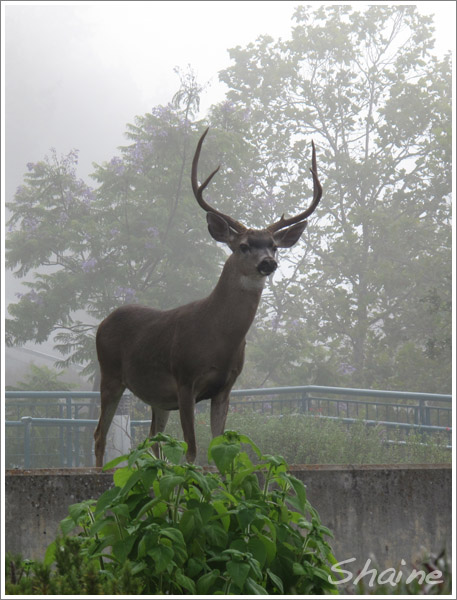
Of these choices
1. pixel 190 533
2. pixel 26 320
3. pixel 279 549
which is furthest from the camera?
pixel 26 320

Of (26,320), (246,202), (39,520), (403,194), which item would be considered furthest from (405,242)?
(39,520)

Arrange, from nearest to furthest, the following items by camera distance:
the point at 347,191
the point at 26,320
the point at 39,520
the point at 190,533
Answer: the point at 190,533 → the point at 39,520 → the point at 26,320 → the point at 347,191

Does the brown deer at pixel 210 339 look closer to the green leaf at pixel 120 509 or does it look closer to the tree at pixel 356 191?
the green leaf at pixel 120 509

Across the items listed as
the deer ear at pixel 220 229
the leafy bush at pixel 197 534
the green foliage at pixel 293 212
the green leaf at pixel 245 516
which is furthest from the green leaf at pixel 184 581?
the green foliage at pixel 293 212

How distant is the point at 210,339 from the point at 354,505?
1.12 m

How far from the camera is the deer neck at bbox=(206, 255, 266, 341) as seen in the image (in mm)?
4441

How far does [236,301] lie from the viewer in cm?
449

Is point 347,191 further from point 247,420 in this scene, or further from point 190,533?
point 190,533

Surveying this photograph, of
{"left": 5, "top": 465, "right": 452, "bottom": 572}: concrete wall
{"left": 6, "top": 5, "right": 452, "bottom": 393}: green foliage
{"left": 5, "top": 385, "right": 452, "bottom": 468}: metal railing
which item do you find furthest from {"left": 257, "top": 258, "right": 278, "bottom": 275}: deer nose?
{"left": 6, "top": 5, "right": 452, "bottom": 393}: green foliage

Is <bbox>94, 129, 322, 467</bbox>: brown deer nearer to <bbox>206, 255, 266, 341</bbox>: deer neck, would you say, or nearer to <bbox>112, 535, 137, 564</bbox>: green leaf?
<bbox>206, 255, 266, 341</bbox>: deer neck

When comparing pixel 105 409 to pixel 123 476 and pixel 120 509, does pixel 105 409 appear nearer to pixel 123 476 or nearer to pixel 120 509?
pixel 123 476

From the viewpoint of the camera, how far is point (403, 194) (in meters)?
17.7

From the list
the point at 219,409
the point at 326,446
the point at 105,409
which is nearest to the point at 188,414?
the point at 219,409

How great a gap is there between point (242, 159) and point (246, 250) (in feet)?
43.2
